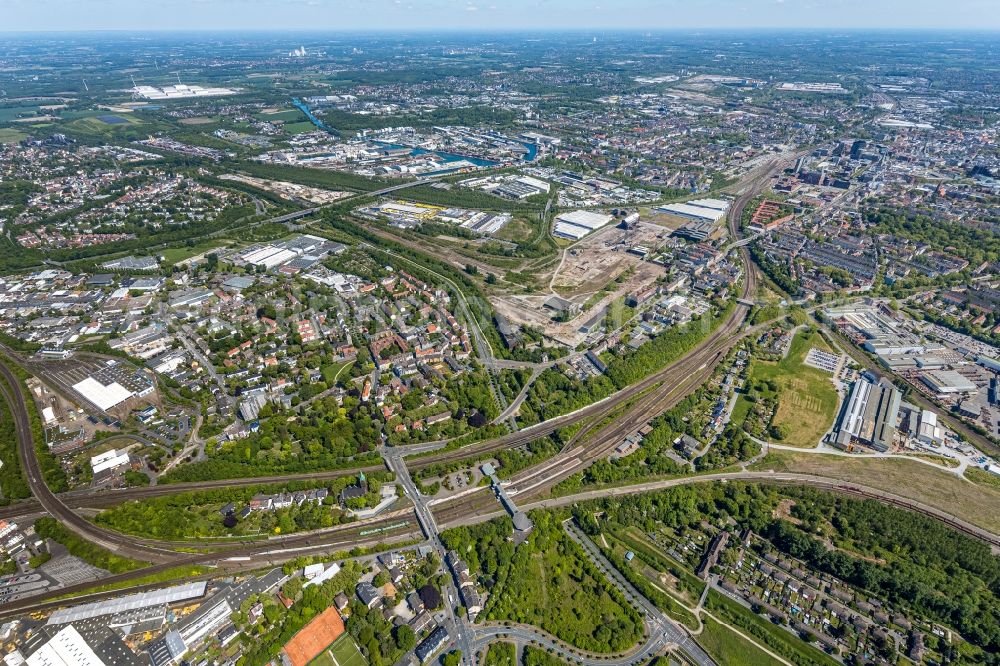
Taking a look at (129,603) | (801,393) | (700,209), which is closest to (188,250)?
(129,603)

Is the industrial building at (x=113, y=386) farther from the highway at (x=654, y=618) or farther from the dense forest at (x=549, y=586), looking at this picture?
the highway at (x=654, y=618)

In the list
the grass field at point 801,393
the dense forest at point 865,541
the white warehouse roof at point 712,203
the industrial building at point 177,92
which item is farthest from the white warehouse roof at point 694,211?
the industrial building at point 177,92

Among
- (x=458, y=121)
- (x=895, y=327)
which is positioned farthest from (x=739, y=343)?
(x=458, y=121)

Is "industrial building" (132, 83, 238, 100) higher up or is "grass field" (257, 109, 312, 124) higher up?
"industrial building" (132, 83, 238, 100)

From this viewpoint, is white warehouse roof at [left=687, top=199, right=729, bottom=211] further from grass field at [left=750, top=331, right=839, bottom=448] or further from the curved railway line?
the curved railway line

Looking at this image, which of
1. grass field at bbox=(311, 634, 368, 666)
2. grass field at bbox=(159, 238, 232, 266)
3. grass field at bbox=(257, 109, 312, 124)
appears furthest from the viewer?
grass field at bbox=(257, 109, 312, 124)

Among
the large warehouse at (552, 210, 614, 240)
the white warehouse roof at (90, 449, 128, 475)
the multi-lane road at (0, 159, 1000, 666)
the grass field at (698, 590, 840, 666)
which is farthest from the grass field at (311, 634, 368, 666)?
the large warehouse at (552, 210, 614, 240)
